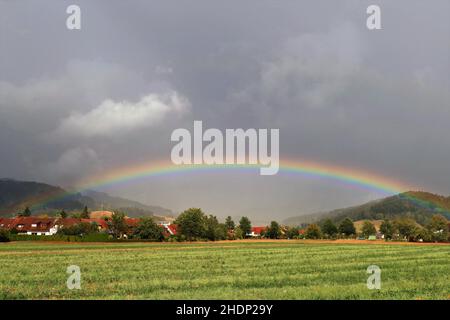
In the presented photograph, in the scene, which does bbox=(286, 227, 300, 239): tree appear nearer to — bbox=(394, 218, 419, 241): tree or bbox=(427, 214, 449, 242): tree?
bbox=(394, 218, 419, 241): tree

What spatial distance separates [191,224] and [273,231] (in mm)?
47291

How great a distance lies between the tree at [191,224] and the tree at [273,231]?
41511 millimetres

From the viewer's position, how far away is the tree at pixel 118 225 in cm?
14688

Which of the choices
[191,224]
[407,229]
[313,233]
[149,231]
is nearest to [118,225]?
[149,231]

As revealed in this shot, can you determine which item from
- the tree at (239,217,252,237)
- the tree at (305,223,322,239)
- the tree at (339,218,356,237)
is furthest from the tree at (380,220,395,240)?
the tree at (239,217,252,237)

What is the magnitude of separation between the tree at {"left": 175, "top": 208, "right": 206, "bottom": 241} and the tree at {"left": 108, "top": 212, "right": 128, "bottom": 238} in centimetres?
1988

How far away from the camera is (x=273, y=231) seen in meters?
175

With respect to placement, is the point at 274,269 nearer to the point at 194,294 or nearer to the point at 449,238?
the point at 194,294

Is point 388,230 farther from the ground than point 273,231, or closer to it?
farther from the ground

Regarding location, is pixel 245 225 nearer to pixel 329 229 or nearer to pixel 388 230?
pixel 329 229

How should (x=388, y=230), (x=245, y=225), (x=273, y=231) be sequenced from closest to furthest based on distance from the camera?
(x=388, y=230), (x=273, y=231), (x=245, y=225)
